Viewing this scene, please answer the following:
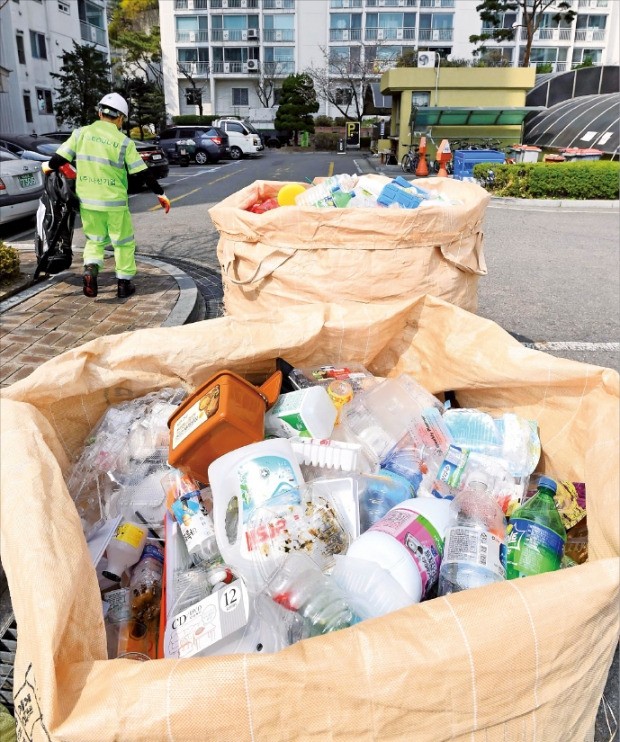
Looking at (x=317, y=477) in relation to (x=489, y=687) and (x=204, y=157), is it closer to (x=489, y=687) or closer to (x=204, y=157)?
(x=489, y=687)

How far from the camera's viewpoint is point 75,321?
5.52 m

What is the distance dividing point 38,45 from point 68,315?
3341 cm

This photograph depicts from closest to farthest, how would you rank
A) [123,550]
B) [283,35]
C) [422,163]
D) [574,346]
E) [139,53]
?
[123,550] → [574,346] → [422,163] → [139,53] → [283,35]

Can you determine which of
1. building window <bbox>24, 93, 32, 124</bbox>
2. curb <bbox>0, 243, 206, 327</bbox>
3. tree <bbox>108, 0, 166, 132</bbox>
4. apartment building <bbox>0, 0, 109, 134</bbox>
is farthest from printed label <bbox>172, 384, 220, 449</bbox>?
tree <bbox>108, 0, 166, 132</bbox>

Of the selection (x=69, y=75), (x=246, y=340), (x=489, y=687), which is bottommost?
(x=489, y=687)

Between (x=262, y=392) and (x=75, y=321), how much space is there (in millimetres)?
3980

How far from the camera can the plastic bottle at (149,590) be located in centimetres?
163

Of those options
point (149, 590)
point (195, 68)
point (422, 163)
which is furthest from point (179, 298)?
point (195, 68)

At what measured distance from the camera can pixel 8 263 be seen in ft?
20.9

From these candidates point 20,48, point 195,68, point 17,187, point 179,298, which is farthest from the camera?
point 195,68

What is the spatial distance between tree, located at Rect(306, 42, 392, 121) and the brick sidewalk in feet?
156

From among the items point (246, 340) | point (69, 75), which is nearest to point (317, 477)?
point (246, 340)

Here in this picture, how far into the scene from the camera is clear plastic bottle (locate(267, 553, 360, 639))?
4.46 ft

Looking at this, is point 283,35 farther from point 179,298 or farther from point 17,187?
point 179,298
